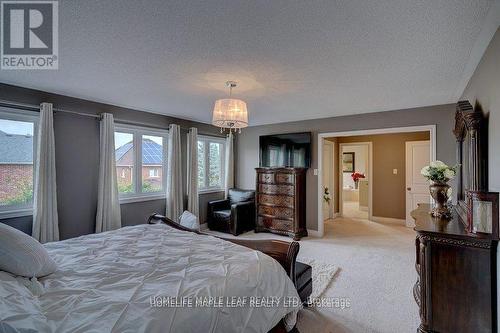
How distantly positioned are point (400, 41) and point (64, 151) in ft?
13.6

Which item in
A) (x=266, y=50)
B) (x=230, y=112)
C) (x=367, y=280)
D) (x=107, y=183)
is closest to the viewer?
(x=266, y=50)

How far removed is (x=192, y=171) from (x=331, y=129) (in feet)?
9.61

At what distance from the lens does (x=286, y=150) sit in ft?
17.7

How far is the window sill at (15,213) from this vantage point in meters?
2.98

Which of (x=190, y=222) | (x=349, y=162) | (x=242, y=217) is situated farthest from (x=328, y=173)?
(x=190, y=222)

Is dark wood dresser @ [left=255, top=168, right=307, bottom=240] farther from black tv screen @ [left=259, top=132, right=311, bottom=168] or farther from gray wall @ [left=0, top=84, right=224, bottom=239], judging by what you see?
gray wall @ [left=0, top=84, right=224, bottom=239]

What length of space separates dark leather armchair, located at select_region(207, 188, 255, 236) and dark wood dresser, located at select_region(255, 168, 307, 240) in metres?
0.18

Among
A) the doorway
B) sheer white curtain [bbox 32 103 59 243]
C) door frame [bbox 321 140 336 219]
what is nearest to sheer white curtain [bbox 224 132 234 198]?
the doorway

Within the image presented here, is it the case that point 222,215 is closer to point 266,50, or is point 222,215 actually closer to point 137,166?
point 137,166

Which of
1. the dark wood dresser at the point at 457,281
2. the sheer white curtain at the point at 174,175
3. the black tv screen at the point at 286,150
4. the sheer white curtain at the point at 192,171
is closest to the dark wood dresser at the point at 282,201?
the black tv screen at the point at 286,150

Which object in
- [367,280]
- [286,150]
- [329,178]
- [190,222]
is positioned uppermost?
[286,150]

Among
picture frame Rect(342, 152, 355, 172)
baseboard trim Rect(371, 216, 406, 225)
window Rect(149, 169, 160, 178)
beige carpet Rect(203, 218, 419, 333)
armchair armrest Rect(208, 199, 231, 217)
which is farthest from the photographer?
picture frame Rect(342, 152, 355, 172)

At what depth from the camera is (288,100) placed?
3.72m

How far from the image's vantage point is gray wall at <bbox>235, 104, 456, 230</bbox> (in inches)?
152
